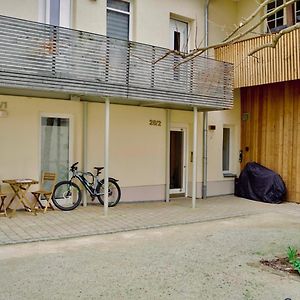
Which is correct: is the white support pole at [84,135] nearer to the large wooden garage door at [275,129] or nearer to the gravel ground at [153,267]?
the gravel ground at [153,267]

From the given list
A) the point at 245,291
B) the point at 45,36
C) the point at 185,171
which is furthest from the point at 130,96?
the point at 245,291

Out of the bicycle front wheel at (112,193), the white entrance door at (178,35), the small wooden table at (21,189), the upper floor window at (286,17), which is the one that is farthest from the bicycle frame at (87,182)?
the upper floor window at (286,17)

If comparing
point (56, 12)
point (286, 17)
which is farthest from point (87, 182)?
point (286, 17)

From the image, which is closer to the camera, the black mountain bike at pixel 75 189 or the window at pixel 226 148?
the black mountain bike at pixel 75 189

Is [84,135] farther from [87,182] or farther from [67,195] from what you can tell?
Answer: [67,195]

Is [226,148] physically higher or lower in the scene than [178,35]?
lower

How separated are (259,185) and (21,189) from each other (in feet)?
24.1

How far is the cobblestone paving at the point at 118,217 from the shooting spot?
273 inches

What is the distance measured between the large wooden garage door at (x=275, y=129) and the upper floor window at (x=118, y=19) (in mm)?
4951

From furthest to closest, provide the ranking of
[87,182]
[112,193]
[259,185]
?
[259,185]
[112,193]
[87,182]

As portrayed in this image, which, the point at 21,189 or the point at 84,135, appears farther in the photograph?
the point at 84,135

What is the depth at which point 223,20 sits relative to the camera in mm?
12766

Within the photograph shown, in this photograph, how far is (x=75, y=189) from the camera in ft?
32.0

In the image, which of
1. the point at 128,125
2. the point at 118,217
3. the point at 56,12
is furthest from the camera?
the point at 128,125
